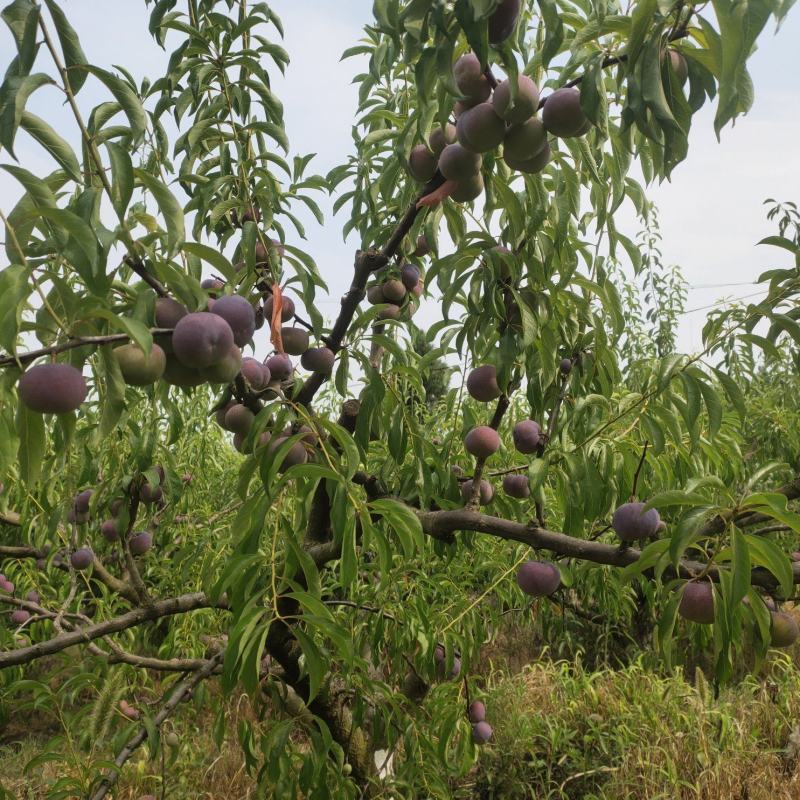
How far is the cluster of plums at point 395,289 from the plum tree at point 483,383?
0.94ft

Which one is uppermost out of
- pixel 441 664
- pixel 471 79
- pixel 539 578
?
pixel 471 79

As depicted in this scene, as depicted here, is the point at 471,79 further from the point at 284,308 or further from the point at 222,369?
the point at 284,308

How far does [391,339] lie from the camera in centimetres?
154

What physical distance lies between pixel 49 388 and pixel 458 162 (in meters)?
0.62

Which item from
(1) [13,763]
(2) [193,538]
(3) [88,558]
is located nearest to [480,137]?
(3) [88,558]

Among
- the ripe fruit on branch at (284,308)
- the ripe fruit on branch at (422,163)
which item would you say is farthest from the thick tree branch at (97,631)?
the ripe fruit on branch at (422,163)

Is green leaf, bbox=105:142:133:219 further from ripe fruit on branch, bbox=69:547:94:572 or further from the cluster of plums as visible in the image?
ripe fruit on branch, bbox=69:547:94:572

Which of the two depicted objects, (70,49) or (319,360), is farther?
(319,360)

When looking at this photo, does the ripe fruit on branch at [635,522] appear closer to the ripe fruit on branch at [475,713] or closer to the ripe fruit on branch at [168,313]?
the ripe fruit on branch at [168,313]

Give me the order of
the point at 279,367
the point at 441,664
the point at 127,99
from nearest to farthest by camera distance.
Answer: the point at 127,99
the point at 279,367
the point at 441,664

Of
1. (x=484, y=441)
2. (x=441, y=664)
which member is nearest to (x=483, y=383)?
(x=484, y=441)

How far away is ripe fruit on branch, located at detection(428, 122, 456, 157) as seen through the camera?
1109 millimetres

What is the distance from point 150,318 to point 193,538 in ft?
9.24

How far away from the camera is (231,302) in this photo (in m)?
0.81
